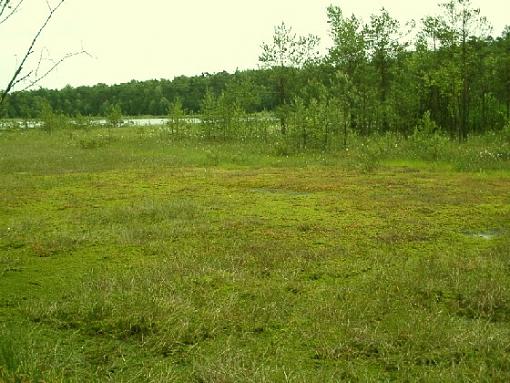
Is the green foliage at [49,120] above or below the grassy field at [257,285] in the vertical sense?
above

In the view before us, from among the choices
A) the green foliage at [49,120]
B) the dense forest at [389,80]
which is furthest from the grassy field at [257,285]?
the green foliage at [49,120]

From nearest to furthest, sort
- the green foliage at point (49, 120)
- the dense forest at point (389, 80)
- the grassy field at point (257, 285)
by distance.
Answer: the grassy field at point (257, 285) → the dense forest at point (389, 80) → the green foliage at point (49, 120)

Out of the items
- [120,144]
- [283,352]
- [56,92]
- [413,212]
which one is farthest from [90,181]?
[56,92]

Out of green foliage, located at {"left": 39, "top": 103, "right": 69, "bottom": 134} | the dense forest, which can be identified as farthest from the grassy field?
green foliage, located at {"left": 39, "top": 103, "right": 69, "bottom": 134}

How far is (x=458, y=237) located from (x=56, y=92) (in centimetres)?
11688

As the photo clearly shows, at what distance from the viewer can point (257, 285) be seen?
255 inches

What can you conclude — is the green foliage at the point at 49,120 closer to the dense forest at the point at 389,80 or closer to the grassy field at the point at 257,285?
the dense forest at the point at 389,80

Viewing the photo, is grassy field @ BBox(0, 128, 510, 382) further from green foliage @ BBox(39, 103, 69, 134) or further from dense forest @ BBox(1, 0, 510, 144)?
green foliage @ BBox(39, 103, 69, 134)

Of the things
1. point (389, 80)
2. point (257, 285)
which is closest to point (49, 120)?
point (389, 80)

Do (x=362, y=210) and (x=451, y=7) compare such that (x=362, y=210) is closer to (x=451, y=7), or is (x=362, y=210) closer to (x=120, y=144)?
(x=451, y=7)

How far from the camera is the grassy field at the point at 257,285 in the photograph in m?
4.46

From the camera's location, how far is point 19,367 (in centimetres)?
380

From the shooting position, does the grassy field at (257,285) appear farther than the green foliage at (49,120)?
No

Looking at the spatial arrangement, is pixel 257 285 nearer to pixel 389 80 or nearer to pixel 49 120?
pixel 389 80
